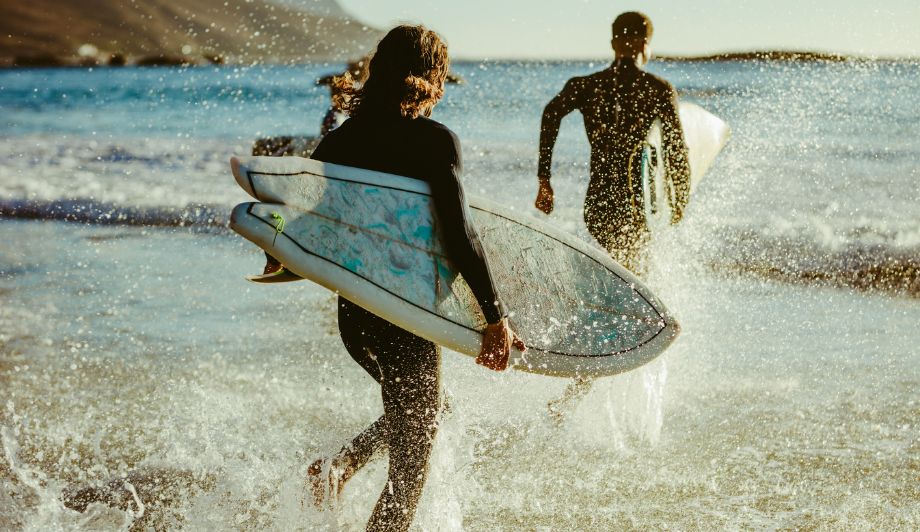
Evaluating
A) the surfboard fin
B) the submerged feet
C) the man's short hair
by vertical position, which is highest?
the man's short hair

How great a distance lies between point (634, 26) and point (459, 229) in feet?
7.95

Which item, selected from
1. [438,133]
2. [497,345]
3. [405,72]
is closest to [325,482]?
[497,345]

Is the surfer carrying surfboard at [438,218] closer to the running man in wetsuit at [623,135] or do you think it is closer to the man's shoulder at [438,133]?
the man's shoulder at [438,133]

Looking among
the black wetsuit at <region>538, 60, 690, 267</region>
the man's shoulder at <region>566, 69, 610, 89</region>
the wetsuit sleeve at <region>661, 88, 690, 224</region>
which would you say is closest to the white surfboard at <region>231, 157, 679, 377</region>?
the black wetsuit at <region>538, 60, 690, 267</region>

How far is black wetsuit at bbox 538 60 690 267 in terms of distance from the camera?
4.28 meters

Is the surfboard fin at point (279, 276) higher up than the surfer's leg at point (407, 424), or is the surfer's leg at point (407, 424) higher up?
the surfboard fin at point (279, 276)

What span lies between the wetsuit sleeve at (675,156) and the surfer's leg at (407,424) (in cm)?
216

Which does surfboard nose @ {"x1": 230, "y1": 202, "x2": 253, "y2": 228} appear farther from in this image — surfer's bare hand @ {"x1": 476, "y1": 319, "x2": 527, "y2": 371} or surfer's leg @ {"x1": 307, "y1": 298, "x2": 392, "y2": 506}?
surfer's bare hand @ {"x1": 476, "y1": 319, "x2": 527, "y2": 371}

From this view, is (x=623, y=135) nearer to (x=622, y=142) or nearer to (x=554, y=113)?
(x=622, y=142)

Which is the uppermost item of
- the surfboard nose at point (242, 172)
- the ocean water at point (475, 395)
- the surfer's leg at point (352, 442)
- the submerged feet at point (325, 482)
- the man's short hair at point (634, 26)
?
the man's short hair at point (634, 26)

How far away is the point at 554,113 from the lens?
4.50 meters

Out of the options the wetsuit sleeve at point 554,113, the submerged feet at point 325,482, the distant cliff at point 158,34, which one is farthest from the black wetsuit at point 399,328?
the distant cliff at point 158,34

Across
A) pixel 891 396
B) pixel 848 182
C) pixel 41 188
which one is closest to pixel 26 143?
pixel 41 188

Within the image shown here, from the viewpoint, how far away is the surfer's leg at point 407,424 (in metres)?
2.54
